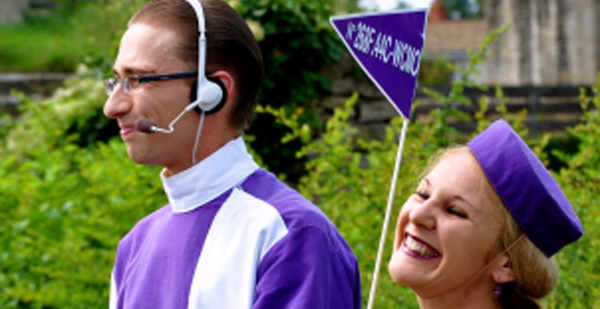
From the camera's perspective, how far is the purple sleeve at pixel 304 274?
4.80 feet

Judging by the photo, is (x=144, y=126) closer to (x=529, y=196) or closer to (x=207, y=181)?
(x=207, y=181)

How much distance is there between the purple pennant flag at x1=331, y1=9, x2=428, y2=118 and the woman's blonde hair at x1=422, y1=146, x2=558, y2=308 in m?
0.66

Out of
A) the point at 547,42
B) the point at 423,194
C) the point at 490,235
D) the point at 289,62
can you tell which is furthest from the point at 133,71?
the point at 547,42

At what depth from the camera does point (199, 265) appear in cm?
157

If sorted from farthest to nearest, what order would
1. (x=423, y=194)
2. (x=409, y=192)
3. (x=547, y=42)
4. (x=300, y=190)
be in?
(x=547, y=42) < (x=300, y=190) < (x=409, y=192) < (x=423, y=194)

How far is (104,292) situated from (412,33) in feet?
6.58

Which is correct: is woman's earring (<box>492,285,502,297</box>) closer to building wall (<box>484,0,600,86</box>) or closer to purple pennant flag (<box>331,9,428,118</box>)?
purple pennant flag (<box>331,9,428,118</box>)

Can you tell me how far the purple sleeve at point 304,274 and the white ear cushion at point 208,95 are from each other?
0.32m

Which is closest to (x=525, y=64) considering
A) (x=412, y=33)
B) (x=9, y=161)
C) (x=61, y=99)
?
(x=61, y=99)

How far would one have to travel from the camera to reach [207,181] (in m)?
1.66

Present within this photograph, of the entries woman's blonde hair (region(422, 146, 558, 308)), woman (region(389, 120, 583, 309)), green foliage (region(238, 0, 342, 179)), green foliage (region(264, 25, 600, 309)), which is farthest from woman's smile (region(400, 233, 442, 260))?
green foliage (region(238, 0, 342, 179))

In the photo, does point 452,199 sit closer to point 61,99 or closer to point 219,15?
point 219,15

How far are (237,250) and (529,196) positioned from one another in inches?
23.3

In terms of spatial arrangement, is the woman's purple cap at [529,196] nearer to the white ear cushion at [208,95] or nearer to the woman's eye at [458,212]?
the woman's eye at [458,212]
